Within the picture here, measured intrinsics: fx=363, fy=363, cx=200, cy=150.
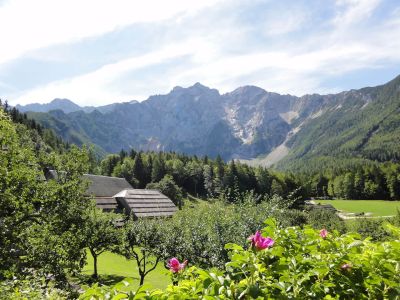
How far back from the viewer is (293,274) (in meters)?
3.54

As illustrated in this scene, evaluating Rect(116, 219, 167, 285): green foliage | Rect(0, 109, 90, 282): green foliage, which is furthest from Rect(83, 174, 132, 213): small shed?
Rect(0, 109, 90, 282): green foliage

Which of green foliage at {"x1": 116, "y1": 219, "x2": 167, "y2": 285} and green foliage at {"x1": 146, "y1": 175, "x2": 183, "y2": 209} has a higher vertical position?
green foliage at {"x1": 116, "y1": 219, "x2": 167, "y2": 285}

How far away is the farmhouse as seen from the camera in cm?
6793

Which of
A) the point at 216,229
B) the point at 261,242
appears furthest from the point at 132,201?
the point at 261,242

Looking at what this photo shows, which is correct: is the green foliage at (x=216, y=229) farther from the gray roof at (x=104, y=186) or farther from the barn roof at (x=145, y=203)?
the gray roof at (x=104, y=186)

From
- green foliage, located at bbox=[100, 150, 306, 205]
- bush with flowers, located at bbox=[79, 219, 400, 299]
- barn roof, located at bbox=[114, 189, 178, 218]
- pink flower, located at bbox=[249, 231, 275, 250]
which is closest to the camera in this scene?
bush with flowers, located at bbox=[79, 219, 400, 299]

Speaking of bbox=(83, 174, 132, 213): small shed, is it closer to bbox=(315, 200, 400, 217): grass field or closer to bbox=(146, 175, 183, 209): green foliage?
bbox=(146, 175, 183, 209): green foliage

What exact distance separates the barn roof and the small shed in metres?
1.78

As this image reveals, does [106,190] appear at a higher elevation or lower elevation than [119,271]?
higher

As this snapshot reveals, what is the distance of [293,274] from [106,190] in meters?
80.0

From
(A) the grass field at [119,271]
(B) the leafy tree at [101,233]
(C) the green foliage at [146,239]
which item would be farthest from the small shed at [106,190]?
(B) the leafy tree at [101,233]

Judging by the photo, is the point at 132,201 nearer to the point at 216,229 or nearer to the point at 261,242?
the point at 216,229

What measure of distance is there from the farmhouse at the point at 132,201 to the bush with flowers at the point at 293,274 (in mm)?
62019

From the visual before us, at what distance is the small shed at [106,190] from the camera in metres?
67.3
